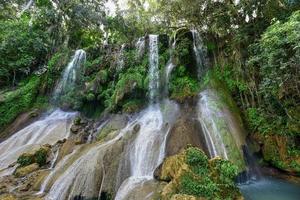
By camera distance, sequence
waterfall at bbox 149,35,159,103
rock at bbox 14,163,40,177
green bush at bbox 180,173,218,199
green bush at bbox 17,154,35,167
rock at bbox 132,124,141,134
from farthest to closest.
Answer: waterfall at bbox 149,35,159,103
rock at bbox 132,124,141,134
green bush at bbox 17,154,35,167
rock at bbox 14,163,40,177
green bush at bbox 180,173,218,199

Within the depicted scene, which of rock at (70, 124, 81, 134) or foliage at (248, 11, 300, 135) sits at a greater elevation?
foliage at (248, 11, 300, 135)

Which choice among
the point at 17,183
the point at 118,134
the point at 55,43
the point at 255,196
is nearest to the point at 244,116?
the point at 255,196

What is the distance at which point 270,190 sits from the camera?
33.1 ft

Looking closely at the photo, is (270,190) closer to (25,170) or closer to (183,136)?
(183,136)

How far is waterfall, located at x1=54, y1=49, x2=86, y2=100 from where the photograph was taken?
18797mm

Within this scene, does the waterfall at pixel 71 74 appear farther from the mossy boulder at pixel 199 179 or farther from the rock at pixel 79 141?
the mossy boulder at pixel 199 179

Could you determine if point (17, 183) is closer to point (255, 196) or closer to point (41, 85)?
point (255, 196)

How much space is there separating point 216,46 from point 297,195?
34.1ft

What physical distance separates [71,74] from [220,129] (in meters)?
11.6

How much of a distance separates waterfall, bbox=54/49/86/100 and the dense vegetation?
0.49 meters

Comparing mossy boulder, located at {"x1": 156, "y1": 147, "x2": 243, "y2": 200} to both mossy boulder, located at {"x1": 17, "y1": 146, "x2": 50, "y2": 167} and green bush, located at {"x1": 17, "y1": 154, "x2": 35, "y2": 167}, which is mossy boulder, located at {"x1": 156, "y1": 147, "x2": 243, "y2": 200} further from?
green bush, located at {"x1": 17, "y1": 154, "x2": 35, "y2": 167}

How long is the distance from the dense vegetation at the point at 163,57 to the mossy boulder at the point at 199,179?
4599 millimetres

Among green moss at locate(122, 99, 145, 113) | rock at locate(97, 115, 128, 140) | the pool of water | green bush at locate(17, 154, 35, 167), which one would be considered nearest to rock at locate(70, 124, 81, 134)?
rock at locate(97, 115, 128, 140)

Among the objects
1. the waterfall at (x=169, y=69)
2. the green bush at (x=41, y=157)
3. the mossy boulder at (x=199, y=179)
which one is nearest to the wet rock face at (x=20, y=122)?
the green bush at (x=41, y=157)
